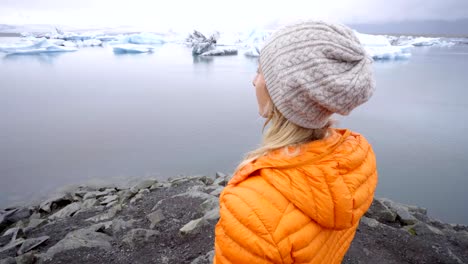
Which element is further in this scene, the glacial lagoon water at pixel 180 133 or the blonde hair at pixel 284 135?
the glacial lagoon water at pixel 180 133

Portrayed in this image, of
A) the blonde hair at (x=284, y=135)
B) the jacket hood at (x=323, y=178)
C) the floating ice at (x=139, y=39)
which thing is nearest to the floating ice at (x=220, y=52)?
the floating ice at (x=139, y=39)

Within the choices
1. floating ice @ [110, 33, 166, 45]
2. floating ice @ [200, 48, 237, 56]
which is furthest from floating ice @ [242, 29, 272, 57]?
floating ice @ [110, 33, 166, 45]

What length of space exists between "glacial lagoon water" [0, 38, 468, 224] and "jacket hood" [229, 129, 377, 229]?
13.1ft

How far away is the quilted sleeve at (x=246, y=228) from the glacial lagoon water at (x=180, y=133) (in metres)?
4.12

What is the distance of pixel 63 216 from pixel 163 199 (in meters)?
1.26

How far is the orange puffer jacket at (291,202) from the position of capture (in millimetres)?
864

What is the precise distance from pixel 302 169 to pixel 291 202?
0.10m

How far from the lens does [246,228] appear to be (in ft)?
2.89

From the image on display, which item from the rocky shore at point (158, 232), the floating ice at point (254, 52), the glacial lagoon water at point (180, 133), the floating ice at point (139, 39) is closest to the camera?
the rocky shore at point (158, 232)

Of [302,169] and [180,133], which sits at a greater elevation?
[302,169]

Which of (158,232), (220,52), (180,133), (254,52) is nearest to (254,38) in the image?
(220,52)

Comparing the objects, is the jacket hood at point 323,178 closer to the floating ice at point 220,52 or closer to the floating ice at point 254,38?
the floating ice at point 220,52

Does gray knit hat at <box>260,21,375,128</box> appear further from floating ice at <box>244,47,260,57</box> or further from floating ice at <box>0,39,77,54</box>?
floating ice at <box>0,39,77,54</box>

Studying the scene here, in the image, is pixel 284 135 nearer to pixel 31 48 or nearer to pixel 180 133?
pixel 180 133
